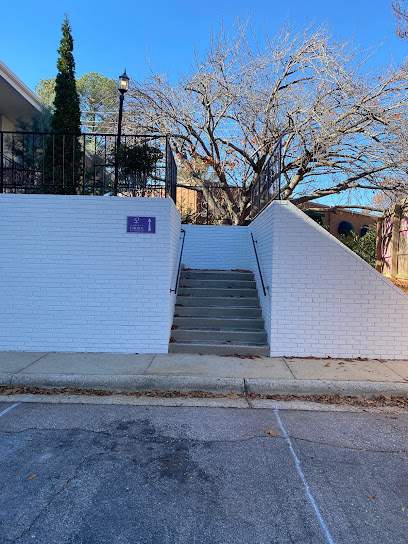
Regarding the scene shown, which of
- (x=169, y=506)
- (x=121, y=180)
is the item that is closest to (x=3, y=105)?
(x=121, y=180)

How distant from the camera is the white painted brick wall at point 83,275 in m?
5.95

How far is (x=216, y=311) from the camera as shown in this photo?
6.83m

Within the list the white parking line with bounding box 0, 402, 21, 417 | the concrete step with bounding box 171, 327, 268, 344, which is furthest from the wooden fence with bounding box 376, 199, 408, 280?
the white parking line with bounding box 0, 402, 21, 417

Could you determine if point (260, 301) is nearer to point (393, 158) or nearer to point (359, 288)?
point (359, 288)

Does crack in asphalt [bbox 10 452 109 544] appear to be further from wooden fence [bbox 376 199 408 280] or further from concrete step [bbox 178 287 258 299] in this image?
wooden fence [bbox 376 199 408 280]

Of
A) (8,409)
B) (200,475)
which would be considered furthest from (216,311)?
(200,475)

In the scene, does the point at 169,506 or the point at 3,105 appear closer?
the point at 169,506

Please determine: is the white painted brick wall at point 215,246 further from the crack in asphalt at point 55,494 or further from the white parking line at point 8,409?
the crack in asphalt at point 55,494

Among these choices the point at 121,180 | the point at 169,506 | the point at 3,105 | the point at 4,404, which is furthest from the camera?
the point at 3,105

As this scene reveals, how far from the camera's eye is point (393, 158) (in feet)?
29.0

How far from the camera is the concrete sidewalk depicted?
184 inches

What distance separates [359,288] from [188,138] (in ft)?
25.5

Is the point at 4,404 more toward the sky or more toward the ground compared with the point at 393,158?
more toward the ground

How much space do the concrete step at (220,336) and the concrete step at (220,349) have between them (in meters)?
0.20
